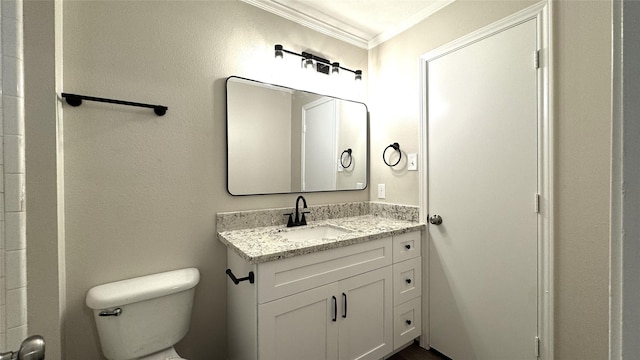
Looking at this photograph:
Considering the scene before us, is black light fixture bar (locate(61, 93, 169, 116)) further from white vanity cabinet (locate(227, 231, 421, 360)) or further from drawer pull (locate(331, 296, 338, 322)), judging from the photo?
drawer pull (locate(331, 296, 338, 322))

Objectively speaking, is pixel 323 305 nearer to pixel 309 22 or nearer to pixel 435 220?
pixel 435 220

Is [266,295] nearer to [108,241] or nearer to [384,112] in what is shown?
[108,241]

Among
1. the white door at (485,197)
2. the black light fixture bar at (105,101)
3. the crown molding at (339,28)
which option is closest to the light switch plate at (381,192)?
the white door at (485,197)

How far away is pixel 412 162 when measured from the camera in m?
2.03

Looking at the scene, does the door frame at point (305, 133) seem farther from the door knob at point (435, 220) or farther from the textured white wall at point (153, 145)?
the door knob at point (435, 220)

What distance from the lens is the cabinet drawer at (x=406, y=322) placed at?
1778 mm

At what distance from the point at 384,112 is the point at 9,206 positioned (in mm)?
2134

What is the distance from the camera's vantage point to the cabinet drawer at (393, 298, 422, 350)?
5.83 feet

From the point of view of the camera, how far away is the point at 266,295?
127 cm

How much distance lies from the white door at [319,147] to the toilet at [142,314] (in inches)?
41.3

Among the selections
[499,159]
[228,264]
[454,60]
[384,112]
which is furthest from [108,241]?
[454,60]

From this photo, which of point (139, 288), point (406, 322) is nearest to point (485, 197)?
point (406, 322)

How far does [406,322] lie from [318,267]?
2.94 feet

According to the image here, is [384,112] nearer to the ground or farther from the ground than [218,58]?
nearer to the ground
